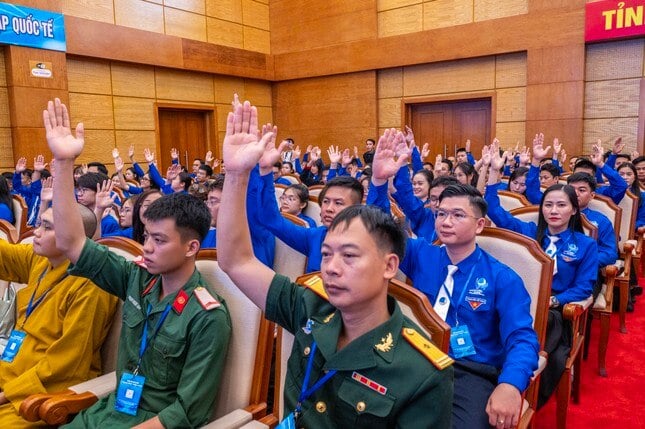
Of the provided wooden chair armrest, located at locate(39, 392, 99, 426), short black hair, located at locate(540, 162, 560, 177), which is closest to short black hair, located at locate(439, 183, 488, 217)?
wooden chair armrest, located at locate(39, 392, 99, 426)

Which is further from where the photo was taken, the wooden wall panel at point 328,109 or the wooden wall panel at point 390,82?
the wooden wall panel at point 328,109

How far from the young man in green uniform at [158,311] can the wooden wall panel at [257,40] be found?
916 centimetres

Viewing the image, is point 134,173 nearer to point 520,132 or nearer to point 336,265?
point 520,132

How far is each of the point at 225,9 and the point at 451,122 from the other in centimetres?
493

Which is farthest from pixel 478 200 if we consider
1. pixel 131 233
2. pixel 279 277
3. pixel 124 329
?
pixel 131 233

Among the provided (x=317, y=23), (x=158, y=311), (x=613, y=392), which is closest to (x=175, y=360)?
(x=158, y=311)

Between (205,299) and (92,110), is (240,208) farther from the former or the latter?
(92,110)

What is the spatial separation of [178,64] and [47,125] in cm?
782

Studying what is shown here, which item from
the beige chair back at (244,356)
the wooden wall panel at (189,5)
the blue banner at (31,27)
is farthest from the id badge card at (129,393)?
the wooden wall panel at (189,5)

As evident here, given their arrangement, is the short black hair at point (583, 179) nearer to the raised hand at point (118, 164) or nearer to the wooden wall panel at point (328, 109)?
the raised hand at point (118, 164)

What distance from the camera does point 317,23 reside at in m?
10.1

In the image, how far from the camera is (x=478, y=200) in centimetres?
207

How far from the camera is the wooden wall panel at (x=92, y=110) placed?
7875 mm

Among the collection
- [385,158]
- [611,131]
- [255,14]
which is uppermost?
[255,14]
